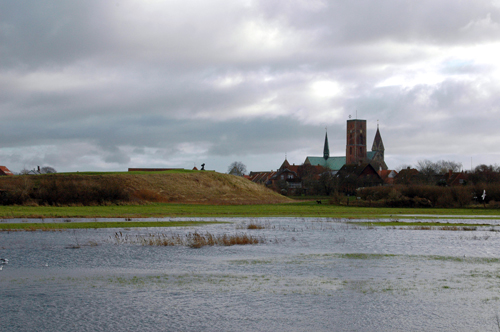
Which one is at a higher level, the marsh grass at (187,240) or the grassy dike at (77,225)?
the grassy dike at (77,225)

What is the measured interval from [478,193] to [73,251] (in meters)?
67.1

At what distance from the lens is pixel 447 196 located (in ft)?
255

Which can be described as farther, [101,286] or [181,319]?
[101,286]

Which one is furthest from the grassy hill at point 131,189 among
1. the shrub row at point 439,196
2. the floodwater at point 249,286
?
the floodwater at point 249,286

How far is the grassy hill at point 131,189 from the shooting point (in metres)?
68.8

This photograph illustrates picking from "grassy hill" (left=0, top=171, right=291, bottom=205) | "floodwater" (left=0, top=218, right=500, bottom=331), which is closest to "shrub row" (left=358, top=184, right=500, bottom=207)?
"grassy hill" (left=0, top=171, right=291, bottom=205)

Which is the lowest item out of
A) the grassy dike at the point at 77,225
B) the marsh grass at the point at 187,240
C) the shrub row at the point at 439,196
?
the marsh grass at the point at 187,240

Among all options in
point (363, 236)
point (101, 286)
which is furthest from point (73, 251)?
point (363, 236)

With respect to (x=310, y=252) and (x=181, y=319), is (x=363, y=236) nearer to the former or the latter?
(x=310, y=252)

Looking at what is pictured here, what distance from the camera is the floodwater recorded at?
14.9 meters

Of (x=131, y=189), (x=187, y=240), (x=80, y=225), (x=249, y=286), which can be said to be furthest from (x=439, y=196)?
(x=249, y=286)

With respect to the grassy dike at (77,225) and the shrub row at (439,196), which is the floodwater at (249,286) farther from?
the shrub row at (439,196)

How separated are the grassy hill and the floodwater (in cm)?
3830

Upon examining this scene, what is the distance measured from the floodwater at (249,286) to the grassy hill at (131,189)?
3830 cm
